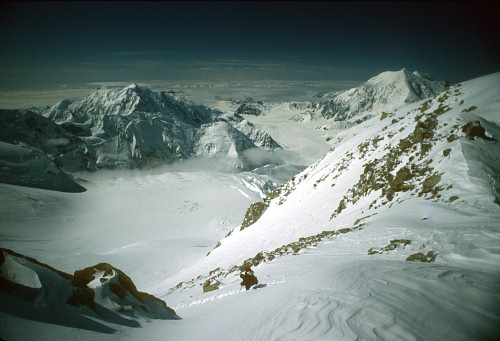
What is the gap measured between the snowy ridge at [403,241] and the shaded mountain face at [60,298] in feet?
12.1

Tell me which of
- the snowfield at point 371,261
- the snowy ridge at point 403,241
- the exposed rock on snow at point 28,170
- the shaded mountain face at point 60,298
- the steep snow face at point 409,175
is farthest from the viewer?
the exposed rock on snow at point 28,170

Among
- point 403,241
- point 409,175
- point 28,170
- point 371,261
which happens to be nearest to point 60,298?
point 371,261

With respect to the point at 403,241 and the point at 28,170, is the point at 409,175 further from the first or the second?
the point at 28,170

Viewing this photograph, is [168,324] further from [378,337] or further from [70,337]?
[378,337]

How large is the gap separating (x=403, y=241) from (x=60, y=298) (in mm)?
10606

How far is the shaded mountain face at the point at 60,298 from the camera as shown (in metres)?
4.29

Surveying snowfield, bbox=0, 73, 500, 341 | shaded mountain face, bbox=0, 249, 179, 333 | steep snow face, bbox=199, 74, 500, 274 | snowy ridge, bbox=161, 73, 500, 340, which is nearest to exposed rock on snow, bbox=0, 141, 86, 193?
snowfield, bbox=0, 73, 500, 341

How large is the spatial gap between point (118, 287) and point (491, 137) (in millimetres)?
18688

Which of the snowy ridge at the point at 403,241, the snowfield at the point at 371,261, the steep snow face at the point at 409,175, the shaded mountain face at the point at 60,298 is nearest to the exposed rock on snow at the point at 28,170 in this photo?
the snowfield at the point at 371,261

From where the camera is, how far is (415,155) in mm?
15680

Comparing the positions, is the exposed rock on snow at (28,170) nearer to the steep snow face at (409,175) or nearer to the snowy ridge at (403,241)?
the steep snow face at (409,175)

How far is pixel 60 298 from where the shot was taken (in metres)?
5.00

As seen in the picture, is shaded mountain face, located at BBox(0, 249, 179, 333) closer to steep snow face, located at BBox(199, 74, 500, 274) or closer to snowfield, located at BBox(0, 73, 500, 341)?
snowfield, located at BBox(0, 73, 500, 341)

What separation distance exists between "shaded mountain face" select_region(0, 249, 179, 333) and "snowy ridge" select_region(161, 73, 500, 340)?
3691 mm
